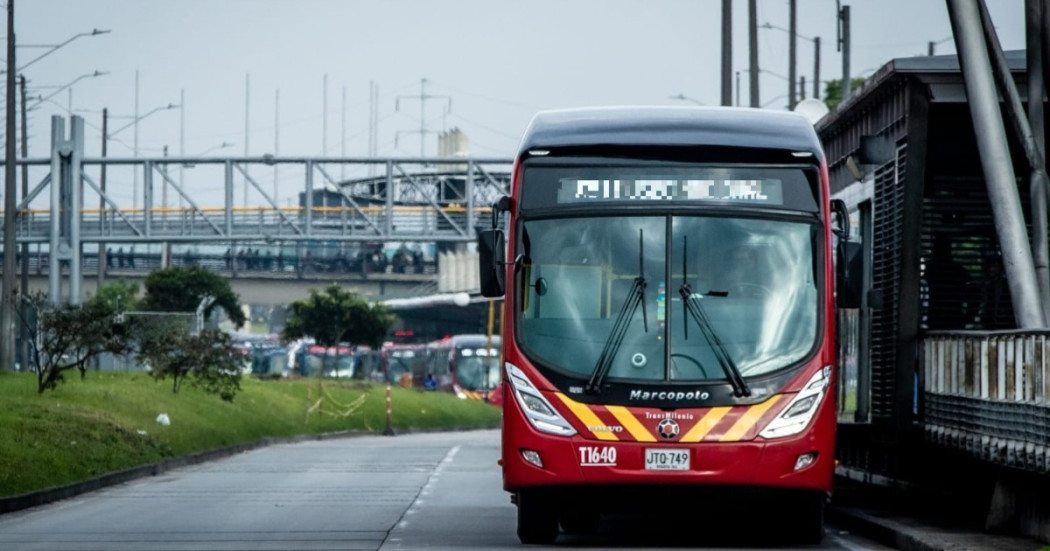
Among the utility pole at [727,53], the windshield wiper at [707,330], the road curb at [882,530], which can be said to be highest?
the utility pole at [727,53]

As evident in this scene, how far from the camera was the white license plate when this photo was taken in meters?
15.0

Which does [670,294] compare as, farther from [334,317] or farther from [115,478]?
[334,317]

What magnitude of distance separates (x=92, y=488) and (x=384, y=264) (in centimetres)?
9602

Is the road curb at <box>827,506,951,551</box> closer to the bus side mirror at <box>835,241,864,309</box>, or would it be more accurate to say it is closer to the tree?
the bus side mirror at <box>835,241,864,309</box>

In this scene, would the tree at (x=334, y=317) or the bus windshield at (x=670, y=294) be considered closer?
the bus windshield at (x=670, y=294)

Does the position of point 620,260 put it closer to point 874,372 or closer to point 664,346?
point 664,346

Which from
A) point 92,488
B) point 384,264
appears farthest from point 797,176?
point 384,264

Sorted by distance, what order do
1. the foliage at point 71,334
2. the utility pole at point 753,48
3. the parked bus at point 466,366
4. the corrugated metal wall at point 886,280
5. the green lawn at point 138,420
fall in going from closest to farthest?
the corrugated metal wall at point 886,280, the green lawn at point 138,420, the foliage at point 71,334, the utility pole at point 753,48, the parked bus at point 466,366

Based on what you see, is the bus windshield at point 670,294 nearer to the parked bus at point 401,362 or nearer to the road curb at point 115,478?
the road curb at point 115,478

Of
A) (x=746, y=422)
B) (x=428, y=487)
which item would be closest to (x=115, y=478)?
(x=428, y=487)

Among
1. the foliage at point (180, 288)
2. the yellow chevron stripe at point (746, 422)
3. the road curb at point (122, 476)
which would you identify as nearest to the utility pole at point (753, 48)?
the road curb at point (122, 476)

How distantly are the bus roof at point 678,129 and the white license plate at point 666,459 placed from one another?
2382 millimetres

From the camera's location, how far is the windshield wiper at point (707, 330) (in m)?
15.2

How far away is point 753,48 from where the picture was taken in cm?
4538
